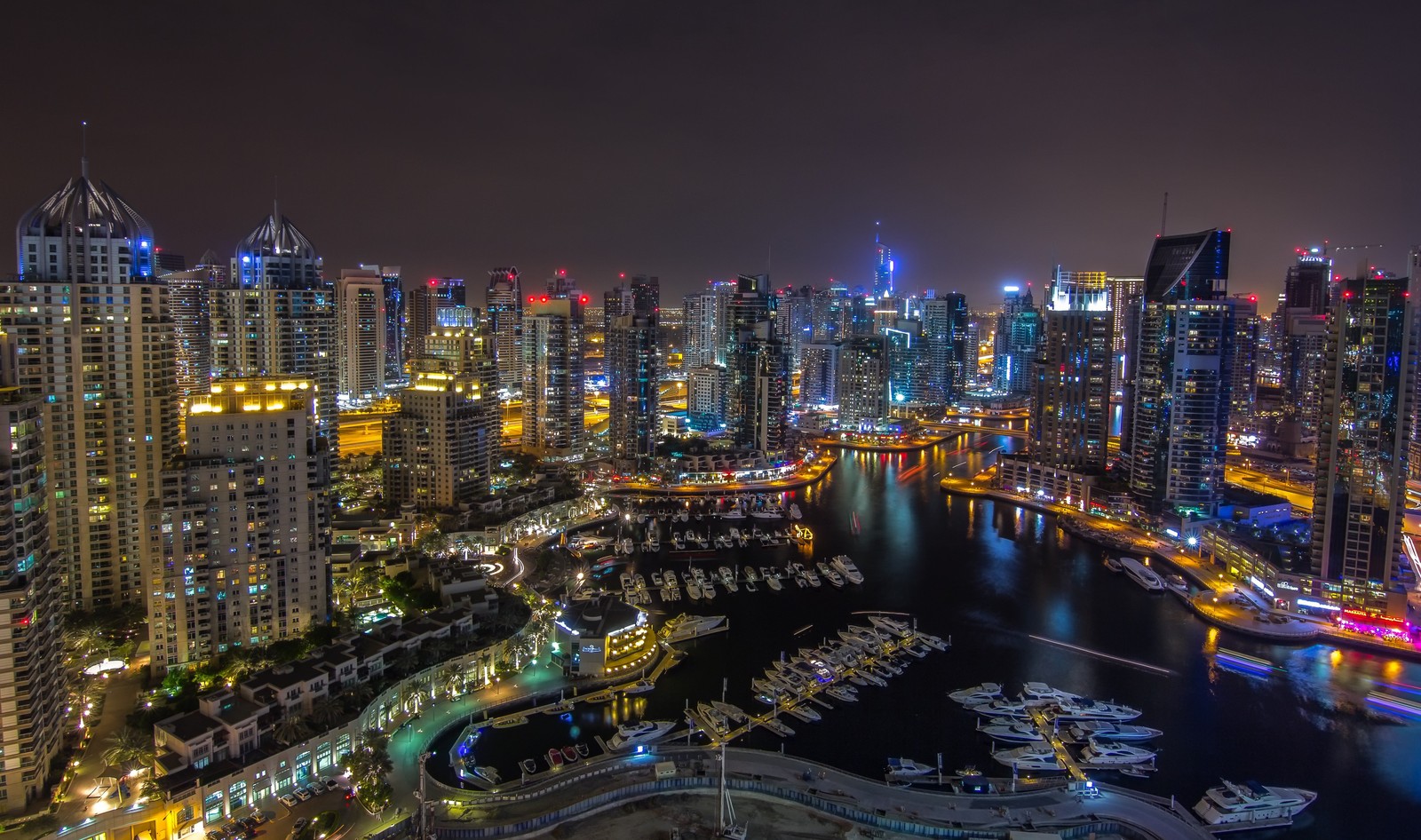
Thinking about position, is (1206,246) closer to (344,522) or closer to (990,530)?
(990,530)

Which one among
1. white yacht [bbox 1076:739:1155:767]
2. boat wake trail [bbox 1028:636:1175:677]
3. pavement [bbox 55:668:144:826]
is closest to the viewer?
pavement [bbox 55:668:144:826]

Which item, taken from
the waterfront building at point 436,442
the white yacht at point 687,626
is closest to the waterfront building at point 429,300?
the waterfront building at point 436,442

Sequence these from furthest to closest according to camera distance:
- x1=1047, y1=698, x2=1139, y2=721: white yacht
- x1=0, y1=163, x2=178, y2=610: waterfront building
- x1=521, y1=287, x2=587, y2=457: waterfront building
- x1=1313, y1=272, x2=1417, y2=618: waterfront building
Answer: x1=521, y1=287, x2=587, y2=457: waterfront building < x1=1313, y1=272, x2=1417, y2=618: waterfront building < x1=0, y1=163, x2=178, y2=610: waterfront building < x1=1047, y1=698, x2=1139, y2=721: white yacht

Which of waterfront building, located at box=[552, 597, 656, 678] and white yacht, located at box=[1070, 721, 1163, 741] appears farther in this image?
waterfront building, located at box=[552, 597, 656, 678]

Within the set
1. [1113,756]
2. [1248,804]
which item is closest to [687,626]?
[1113,756]

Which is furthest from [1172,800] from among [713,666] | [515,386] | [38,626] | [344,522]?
[515,386]

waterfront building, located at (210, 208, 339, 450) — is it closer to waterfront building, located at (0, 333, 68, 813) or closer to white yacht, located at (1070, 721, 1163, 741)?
waterfront building, located at (0, 333, 68, 813)

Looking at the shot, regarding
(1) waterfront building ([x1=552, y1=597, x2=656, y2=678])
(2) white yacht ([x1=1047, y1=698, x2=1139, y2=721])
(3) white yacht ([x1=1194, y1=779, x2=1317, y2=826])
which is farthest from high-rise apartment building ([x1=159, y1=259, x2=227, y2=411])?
(3) white yacht ([x1=1194, y1=779, x2=1317, y2=826])

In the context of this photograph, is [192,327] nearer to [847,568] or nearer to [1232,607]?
[847,568]

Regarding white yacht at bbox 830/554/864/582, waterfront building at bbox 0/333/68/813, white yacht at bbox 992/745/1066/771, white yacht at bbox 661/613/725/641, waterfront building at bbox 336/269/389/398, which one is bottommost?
white yacht at bbox 992/745/1066/771
